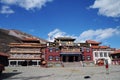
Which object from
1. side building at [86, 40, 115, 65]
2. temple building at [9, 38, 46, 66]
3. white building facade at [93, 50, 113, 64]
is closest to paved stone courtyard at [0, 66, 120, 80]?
temple building at [9, 38, 46, 66]

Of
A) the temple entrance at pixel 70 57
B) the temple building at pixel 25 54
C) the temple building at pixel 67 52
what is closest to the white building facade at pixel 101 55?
the temple building at pixel 67 52

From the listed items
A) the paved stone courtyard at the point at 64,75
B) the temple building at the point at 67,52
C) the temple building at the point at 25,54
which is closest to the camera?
the paved stone courtyard at the point at 64,75

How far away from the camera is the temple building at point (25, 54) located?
6994cm

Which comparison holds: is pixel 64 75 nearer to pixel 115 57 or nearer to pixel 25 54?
pixel 25 54

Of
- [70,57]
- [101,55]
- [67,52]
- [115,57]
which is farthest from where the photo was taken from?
[101,55]

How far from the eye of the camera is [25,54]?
71500mm

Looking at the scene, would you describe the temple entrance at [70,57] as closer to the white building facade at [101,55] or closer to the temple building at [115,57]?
the white building facade at [101,55]

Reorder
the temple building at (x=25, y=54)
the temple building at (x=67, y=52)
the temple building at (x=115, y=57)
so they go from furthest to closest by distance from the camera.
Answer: the temple building at (x=67, y=52)
the temple building at (x=115, y=57)
the temple building at (x=25, y=54)

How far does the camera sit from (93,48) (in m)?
78.4

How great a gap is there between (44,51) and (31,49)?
4.85m

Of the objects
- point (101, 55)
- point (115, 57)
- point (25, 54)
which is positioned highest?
point (25, 54)

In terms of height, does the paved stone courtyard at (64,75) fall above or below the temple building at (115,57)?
below

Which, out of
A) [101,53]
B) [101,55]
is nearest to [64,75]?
[101,55]

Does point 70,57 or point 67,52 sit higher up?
point 67,52
